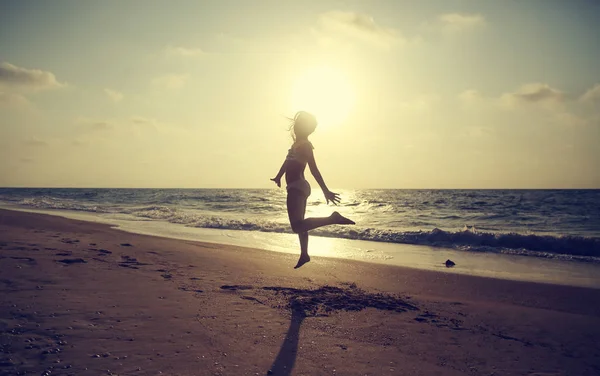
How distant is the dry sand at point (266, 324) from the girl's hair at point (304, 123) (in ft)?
7.19

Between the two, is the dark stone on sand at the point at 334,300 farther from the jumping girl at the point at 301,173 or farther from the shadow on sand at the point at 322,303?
the jumping girl at the point at 301,173

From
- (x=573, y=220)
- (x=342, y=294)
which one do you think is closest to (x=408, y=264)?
(x=342, y=294)

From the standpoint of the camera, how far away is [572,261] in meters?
11.4

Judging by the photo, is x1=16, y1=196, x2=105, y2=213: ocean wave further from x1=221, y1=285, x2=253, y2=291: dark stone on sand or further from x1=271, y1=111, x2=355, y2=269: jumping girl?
x1=271, y1=111, x2=355, y2=269: jumping girl

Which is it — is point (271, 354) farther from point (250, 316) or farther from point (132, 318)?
point (132, 318)

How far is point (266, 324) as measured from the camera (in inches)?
164

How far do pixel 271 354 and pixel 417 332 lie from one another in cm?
169

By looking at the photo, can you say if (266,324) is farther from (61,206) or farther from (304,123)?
(61,206)

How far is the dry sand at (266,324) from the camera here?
3186mm

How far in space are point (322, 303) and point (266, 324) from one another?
45.9 inches

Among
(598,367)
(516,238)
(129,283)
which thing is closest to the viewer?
(598,367)

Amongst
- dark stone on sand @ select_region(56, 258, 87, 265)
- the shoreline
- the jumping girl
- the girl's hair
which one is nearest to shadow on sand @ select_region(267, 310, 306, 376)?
the jumping girl

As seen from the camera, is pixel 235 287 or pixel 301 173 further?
pixel 235 287

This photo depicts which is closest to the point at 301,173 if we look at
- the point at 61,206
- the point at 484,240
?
the point at 484,240
